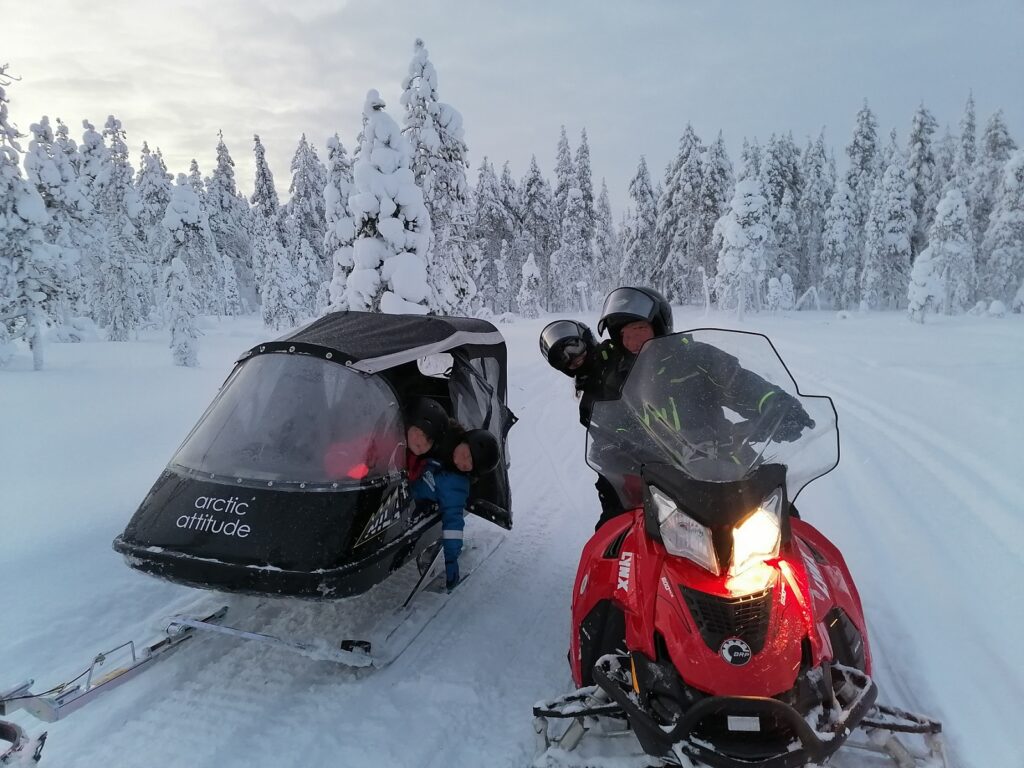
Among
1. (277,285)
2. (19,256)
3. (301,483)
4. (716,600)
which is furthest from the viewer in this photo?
(277,285)

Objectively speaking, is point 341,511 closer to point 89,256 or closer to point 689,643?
point 689,643

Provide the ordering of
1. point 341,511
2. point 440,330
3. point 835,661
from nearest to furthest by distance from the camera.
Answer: point 835,661 < point 341,511 < point 440,330

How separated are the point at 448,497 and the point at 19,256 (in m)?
21.8

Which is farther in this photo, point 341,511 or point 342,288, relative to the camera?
point 342,288

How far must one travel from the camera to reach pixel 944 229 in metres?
35.5

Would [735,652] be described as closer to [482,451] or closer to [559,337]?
[482,451]

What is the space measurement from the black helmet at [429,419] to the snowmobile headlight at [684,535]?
208cm

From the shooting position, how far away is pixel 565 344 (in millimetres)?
4609

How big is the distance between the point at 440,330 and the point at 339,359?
1.39m

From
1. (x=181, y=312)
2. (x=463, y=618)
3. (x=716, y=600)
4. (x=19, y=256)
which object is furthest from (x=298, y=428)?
(x=181, y=312)

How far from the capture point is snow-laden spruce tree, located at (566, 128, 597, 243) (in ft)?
173

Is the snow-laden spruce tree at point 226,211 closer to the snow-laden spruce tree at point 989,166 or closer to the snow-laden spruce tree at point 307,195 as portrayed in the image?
the snow-laden spruce tree at point 307,195

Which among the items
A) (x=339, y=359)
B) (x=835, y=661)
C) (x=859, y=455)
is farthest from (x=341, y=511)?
(x=859, y=455)

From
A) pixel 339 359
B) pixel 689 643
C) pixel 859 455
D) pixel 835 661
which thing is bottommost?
pixel 859 455
